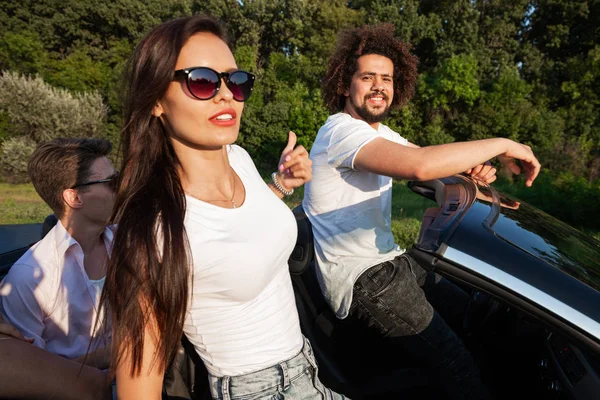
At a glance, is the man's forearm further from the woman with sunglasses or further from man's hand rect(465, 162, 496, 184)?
the woman with sunglasses

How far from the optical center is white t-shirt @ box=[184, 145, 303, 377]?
1.24m

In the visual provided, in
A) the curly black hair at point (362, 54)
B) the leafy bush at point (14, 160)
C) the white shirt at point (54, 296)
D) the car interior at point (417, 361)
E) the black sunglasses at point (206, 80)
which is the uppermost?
the curly black hair at point (362, 54)

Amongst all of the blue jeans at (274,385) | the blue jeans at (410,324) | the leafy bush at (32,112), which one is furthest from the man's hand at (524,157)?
the leafy bush at (32,112)

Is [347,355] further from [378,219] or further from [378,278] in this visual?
[378,219]

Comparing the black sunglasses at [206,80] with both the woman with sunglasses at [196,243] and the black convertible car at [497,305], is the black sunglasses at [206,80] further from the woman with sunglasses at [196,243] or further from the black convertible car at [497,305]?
the black convertible car at [497,305]

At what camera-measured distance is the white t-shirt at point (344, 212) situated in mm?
1857

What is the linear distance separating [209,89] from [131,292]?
0.66 meters

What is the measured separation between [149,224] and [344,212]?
3.43 feet

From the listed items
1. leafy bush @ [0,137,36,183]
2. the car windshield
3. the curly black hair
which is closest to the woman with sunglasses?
the car windshield

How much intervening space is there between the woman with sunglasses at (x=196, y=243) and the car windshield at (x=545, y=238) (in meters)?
0.76

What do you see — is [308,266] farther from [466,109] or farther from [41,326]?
[466,109]

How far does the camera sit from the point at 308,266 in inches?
84.1

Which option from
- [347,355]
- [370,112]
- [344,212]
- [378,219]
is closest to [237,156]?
[344,212]

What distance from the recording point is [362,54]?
2451mm
